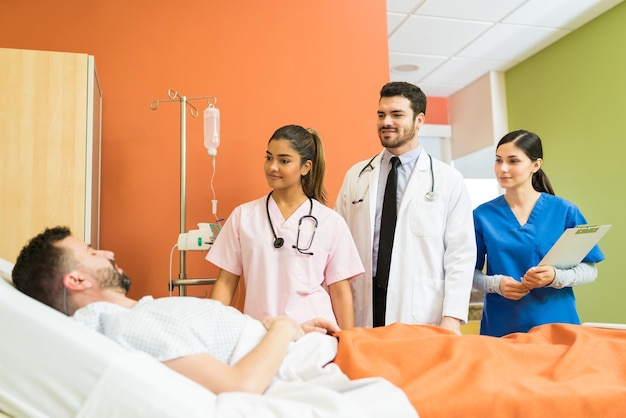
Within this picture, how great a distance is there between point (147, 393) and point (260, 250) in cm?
104

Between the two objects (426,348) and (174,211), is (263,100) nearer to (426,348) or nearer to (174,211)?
(174,211)

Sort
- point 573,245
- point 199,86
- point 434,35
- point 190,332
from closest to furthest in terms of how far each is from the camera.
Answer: point 190,332 → point 573,245 → point 199,86 → point 434,35

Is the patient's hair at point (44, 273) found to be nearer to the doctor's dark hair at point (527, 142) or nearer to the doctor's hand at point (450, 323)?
the doctor's hand at point (450, 323)

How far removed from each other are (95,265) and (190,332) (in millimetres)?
309

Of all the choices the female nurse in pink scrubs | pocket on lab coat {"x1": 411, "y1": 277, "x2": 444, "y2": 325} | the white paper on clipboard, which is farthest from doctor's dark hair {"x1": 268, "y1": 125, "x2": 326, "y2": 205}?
the white paper on clipboard

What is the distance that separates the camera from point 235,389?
1.08 m

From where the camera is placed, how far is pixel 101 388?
955 millimetres

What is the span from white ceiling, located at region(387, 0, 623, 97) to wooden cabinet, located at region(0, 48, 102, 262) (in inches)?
88.7

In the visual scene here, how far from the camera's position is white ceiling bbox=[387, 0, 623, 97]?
3756 millimetres

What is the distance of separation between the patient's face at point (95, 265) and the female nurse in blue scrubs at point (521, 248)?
1402mm

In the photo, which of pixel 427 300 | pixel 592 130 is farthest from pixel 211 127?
pixel 592 130

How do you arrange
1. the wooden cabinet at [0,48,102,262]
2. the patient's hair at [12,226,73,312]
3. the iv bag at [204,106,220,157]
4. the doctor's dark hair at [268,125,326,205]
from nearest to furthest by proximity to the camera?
the patient's hair at [12,226,73,312]
the doctor's dark hair at [268,125,326,205]
the wooden cabinet at [0,48,102,262]
the iv bag at [204,106,220,157]

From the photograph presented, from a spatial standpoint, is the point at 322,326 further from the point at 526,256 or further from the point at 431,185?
the point at 526,256

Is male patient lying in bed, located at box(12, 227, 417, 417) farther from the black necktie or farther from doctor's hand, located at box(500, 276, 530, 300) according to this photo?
doctor's hand, located at box(500, 276, 530, 300)
